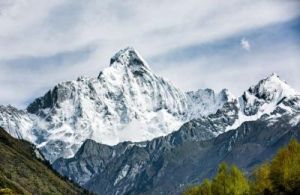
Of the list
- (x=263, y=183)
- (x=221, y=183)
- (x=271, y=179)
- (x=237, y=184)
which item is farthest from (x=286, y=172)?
(x=221, y=183)

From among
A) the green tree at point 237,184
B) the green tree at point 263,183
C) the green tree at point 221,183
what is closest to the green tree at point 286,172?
the green tree at point 263,183

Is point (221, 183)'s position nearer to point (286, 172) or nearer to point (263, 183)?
point (263, 183)

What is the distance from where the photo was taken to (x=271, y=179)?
166 m

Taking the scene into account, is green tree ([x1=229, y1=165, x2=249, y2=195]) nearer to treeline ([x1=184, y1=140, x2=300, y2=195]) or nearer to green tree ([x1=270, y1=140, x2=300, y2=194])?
treeline ([x1=184, y1=140, x2=300, y2=195])

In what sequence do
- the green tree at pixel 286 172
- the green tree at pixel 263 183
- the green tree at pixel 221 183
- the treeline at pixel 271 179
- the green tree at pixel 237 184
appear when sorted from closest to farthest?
the green tree at pixel 286 172 < the treeline at pixel 271 179 < the green tree at pixel 263 183 < the green tree at pixel 237 184 < the green tree at pixel 221 183

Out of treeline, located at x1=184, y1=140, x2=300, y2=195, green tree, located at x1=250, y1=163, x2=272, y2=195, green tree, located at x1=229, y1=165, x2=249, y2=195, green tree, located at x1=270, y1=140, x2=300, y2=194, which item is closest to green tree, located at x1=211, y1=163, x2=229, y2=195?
treeline, located at x1=184, y1=140, x2=300, y2=195

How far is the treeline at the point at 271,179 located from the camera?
15800cm

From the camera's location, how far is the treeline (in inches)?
6220

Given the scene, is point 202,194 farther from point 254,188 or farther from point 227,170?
point 254,188

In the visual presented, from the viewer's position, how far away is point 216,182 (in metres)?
185

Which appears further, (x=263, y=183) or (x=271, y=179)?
(x=271, y=179)

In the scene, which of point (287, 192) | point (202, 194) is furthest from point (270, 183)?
point (202, 194)

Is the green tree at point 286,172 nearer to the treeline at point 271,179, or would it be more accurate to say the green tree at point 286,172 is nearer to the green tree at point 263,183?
the treeline at point 271,179

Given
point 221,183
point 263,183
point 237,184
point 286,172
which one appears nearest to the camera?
point 286,172
